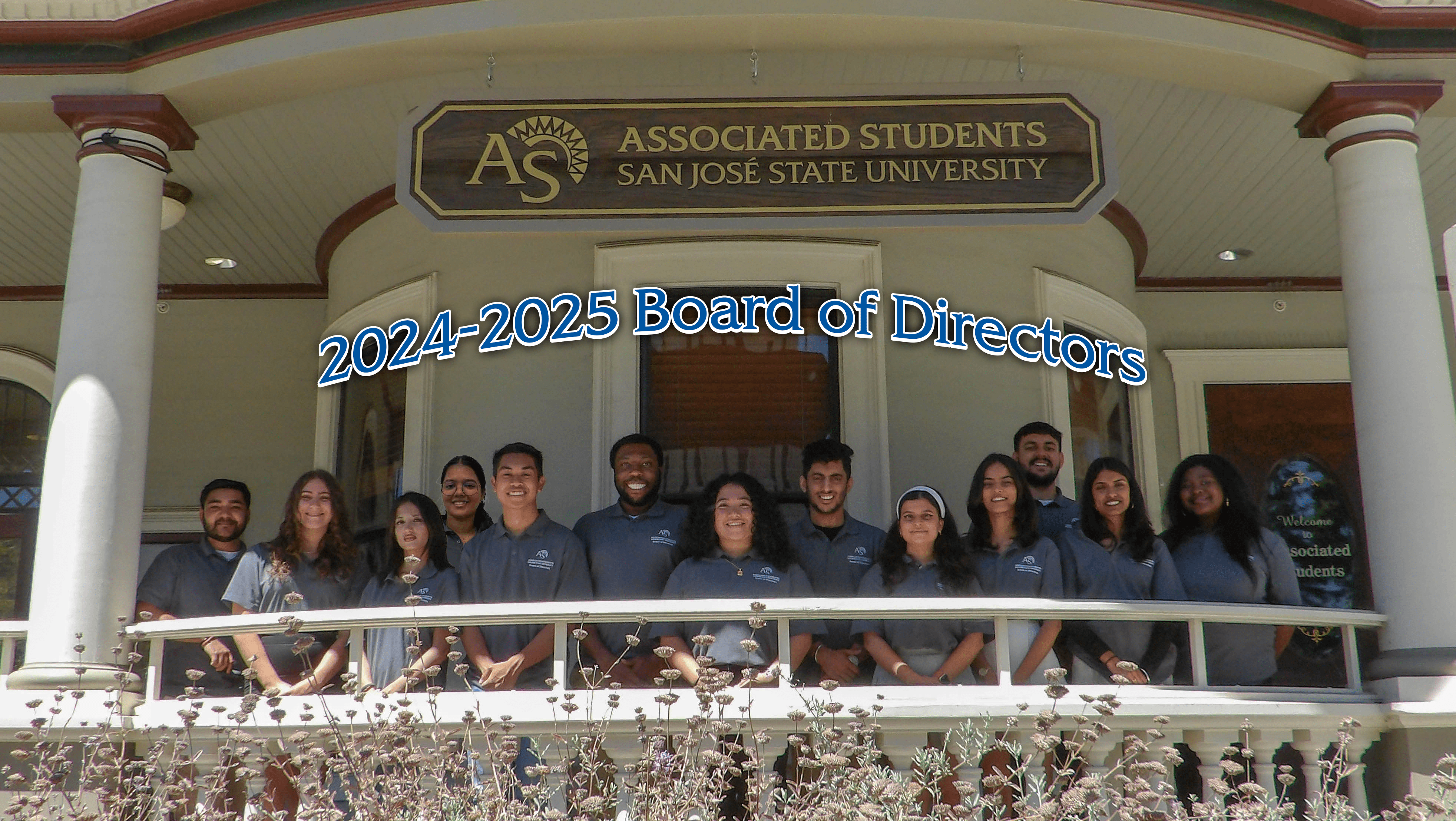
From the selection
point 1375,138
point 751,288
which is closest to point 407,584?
point 751,288

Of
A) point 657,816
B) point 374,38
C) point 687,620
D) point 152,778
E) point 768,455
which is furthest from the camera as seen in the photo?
point 768,455

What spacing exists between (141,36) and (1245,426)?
24.7ft

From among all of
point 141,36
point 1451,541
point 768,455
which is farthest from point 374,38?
point 1451,541

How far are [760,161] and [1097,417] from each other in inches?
132

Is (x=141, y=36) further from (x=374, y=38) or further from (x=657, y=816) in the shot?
(x=657, y=816)

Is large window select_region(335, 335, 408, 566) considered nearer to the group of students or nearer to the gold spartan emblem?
the group of students

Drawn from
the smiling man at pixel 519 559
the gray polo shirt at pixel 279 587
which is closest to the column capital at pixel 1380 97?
the smiling man at pixel 519 559

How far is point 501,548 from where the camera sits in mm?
5777

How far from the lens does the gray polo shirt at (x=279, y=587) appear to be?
573cm

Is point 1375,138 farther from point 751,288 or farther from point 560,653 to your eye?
point 560,653

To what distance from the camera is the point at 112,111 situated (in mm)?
6281

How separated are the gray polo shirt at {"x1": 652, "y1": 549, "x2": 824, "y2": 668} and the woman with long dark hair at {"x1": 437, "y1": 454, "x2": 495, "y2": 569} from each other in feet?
3.45

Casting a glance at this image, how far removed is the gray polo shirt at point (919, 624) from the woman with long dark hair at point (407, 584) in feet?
5.59

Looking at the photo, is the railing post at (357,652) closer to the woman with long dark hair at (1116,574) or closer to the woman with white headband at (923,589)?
the woman with white headband at (923,589)
